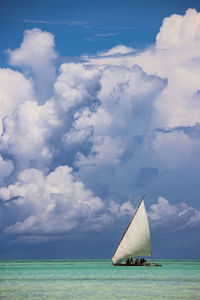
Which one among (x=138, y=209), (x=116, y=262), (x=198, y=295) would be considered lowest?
(x=198, y=295)

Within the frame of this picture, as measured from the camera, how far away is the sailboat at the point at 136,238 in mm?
63031

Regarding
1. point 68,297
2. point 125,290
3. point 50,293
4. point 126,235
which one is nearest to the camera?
point 68,297

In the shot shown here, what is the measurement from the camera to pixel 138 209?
207ft

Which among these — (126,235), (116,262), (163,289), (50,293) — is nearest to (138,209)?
(126,235)

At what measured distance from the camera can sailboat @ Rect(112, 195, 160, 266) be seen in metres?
63.0

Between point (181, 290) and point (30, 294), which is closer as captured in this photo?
point (30, 294)

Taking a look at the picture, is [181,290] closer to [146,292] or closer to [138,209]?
[146,292]

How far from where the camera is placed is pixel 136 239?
6375cm

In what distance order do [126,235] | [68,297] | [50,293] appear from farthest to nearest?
[126,235]
[50,293]
[68,297]

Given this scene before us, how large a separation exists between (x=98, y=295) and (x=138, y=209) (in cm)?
2887

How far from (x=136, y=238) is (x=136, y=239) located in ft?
0.49

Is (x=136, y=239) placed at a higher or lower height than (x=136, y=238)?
lower

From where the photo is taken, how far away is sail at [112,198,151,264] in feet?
207

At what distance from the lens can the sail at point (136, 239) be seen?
63.1 metres
